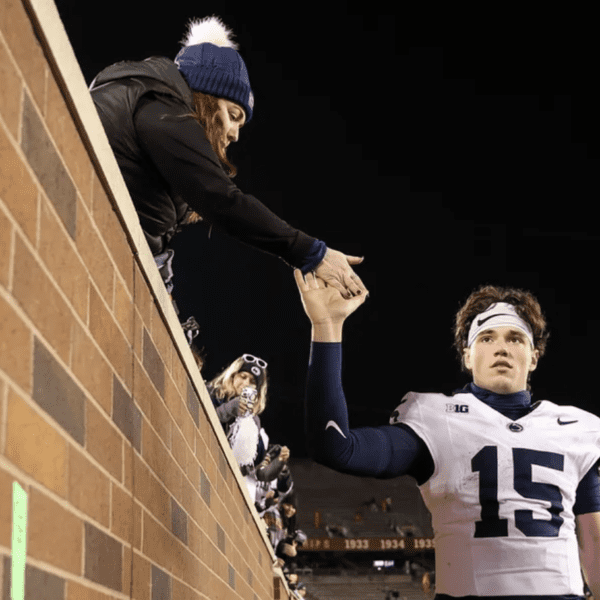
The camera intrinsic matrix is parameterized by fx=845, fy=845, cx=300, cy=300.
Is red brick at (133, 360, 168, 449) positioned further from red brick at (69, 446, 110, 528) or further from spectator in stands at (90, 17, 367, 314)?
spectator in stands at (90, 17, 367, 314)

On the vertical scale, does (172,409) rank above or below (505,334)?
below

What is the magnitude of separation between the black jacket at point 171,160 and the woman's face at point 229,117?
0.94 ft

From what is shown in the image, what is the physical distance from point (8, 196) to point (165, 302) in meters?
1.27

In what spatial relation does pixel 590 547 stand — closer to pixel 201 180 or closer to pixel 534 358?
pixel 534 358

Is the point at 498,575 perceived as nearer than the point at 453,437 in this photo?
Yes

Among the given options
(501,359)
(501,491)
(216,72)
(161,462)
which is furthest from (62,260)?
(501,359)

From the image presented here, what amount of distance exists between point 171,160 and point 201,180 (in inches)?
4.1

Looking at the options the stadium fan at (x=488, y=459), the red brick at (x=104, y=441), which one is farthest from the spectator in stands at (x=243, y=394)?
the red brick at (x=104, y=441)

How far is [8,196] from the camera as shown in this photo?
1.03 metres

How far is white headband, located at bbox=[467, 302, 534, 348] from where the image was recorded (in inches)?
121

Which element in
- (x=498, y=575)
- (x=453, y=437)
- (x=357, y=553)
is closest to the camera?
(x=498, y=575)

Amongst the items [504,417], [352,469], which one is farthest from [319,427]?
[504,417]

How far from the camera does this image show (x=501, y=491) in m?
2.70

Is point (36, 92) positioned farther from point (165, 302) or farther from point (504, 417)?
point (504, 417)
